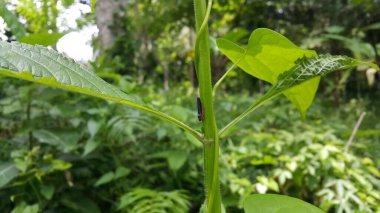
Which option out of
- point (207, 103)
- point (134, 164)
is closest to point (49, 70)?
point (207, 103)

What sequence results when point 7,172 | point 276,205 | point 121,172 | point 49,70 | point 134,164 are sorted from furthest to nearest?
1. point 134,164
2. point 121,172
3. point 7,172
4. point 276,205
5. point 49,70

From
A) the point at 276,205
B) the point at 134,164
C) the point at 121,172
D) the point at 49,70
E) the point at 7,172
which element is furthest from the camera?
the point at 134,164

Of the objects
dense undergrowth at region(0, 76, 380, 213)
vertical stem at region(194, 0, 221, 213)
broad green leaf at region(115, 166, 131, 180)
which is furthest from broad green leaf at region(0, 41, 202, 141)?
broad green leaf at region(115, 166, 131, 180)

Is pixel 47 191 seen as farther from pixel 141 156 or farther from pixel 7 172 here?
pixel 141 156

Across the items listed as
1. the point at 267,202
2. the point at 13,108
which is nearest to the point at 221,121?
the point at 13,108

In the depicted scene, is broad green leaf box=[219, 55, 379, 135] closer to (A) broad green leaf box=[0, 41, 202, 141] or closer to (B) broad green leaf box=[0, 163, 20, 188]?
(A) broad green leaf box=[0, 41, 202, 141]

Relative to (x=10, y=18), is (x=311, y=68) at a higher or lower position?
lower

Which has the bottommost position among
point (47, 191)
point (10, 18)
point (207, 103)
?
point (47, 191)

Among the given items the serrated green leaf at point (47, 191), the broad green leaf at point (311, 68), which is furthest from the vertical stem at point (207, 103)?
the serrated green leaf at point (47, 191)
